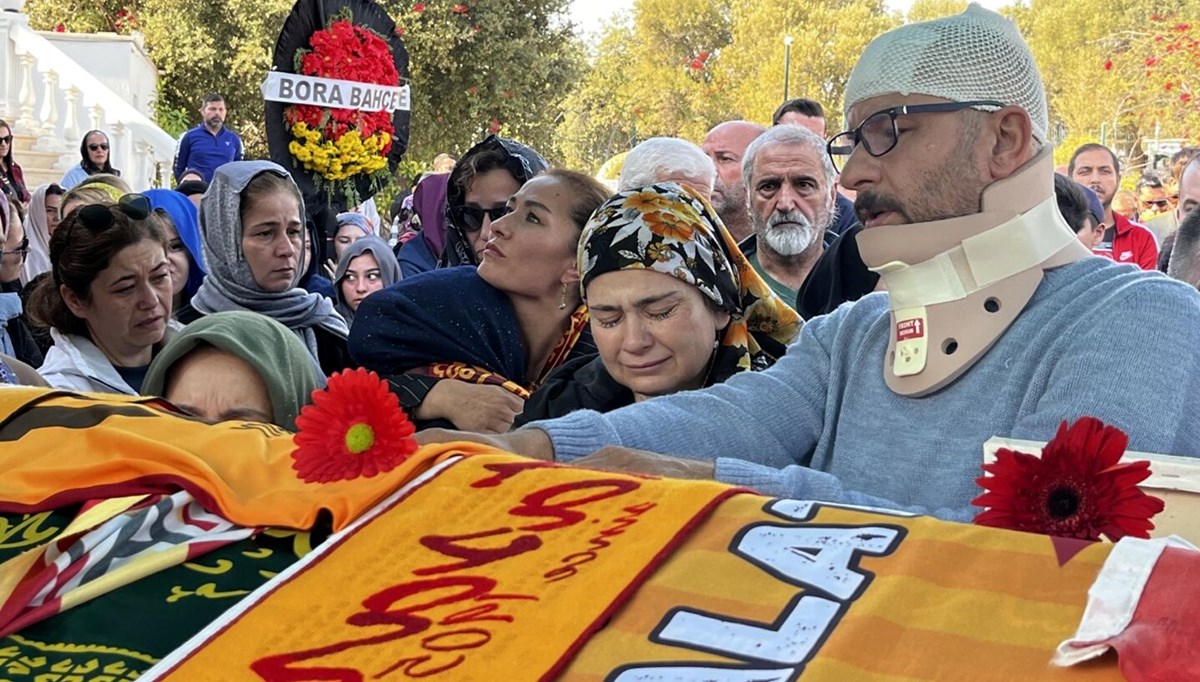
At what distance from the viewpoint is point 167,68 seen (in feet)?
69.2

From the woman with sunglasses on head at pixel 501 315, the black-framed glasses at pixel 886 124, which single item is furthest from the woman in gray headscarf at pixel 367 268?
the black-framed glasses at pixel 886 124

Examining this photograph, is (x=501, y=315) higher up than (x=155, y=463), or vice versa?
(x=501, y=315)

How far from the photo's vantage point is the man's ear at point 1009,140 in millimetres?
2293

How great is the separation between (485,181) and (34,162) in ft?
34.3

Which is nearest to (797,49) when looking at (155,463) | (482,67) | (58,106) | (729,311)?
(482,67)

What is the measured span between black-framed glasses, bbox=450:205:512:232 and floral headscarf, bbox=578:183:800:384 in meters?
1.26

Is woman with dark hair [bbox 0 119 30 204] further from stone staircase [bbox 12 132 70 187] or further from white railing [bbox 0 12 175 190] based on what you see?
white railing [bbox 0 12 175 190]

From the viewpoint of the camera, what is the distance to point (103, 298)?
13.2 ft

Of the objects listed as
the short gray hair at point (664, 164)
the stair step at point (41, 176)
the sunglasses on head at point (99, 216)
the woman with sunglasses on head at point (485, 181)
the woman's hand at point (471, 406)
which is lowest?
the woman's hand at point (471, 406)

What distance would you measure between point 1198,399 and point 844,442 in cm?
59

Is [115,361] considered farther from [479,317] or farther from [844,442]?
[844,442]

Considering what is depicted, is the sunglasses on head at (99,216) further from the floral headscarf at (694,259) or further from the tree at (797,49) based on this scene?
the tree at (797,49)

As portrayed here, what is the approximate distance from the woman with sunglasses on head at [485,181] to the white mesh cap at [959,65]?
2049 millimetres

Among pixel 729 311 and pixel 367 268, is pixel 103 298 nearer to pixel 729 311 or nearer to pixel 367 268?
pixel 729 311
